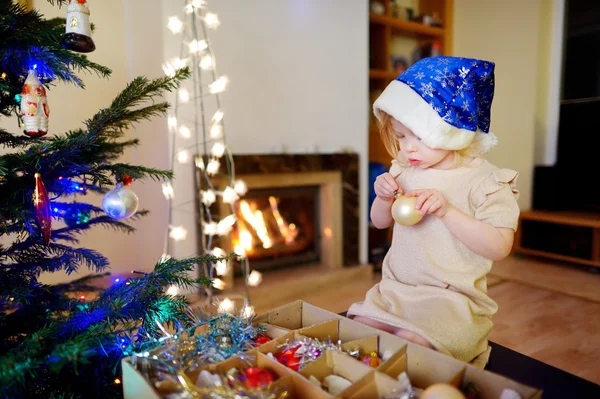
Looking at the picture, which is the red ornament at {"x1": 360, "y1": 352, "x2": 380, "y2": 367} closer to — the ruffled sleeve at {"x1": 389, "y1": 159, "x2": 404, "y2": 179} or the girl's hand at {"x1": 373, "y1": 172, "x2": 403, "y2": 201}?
the girl's hand at {"x1": 373, "y1": 172, "x2": 403, "y2": 201}

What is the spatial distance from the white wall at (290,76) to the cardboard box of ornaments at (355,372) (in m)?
1.47

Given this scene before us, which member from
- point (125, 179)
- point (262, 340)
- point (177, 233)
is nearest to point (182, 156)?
point (177, 233)

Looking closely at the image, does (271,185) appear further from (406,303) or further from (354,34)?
(406,303)

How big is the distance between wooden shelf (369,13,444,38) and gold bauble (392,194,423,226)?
2715mm

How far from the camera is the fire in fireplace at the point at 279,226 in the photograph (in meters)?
2.46

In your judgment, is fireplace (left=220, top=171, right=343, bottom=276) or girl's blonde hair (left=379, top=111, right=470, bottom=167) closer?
girl's blonde hair (left=379, top=111, right=470, bottom=167)

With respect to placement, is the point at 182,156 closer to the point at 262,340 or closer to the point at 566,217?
the point at 262,340

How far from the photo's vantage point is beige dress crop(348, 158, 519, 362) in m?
0.89

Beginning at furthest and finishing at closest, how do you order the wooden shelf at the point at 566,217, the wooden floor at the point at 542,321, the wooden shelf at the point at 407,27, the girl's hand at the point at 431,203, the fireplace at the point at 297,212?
1. the wooden shelf at the point at 407,27
2. the wooden shelf at the point at 566,217
3. the fireplace at the point at 297,212
4. the wooden floor at the point at 542,321
5. the girl's hand at the point at 431,203

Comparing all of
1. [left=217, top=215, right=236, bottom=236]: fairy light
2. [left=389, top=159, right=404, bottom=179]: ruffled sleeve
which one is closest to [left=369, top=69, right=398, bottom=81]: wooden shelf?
[left=217, top=215, right=236, bottom=236]: fairy light

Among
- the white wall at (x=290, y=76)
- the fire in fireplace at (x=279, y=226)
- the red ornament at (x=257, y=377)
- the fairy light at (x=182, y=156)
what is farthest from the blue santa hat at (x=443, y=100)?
the fire in fireplace at (x=279, y=226)

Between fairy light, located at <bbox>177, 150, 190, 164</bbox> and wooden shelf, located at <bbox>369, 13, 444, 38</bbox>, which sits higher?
wooden shelf, located at <bbox>369, 13, 444, 38</bbox>

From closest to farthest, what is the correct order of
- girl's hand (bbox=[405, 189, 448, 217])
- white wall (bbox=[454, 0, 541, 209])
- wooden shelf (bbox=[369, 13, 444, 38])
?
girl's hand (bbox=[405, 189, 448, 217]) → wooden shelf (bbox=[369, 13, 444, 38]) → white wall (bbox=[454, 0, 541, 209])

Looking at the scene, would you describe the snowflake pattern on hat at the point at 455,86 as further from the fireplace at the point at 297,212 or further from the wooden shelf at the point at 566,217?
the wooden shelf at the point at 566,217
